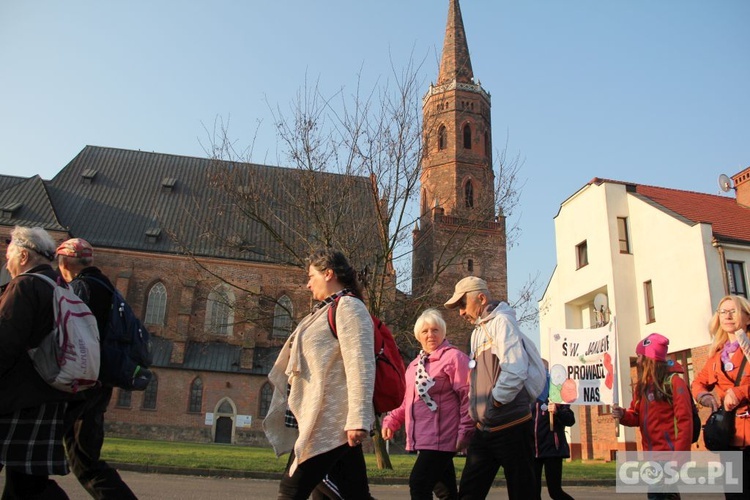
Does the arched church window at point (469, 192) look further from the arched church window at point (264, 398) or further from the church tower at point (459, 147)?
the arched church window at point (264, 398)

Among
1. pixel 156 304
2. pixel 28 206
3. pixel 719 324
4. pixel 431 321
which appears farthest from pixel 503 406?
pixel 28 206

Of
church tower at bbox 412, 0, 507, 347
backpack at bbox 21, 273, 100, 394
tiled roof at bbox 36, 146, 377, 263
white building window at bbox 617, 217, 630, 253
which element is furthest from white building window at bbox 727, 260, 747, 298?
backpack at bbox 21, 273, 100, 394

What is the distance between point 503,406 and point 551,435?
2381mm

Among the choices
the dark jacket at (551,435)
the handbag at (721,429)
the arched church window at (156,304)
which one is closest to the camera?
the handbag at (721,429)

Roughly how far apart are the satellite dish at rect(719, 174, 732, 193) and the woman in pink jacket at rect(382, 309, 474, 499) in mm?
29823

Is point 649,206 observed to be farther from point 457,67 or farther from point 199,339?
point 199,339

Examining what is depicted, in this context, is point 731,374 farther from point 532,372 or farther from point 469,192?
point 469,192

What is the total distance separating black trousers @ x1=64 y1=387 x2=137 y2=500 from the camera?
4082mm

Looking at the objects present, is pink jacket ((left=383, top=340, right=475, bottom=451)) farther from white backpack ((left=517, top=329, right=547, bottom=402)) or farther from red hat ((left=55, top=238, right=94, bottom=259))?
red hat ((left=55, top=238, right=94, bottom=259))

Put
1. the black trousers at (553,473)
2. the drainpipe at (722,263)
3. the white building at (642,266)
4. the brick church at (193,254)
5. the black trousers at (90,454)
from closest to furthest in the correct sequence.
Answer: the black trousers at (90,454) → the black trousers at (553,473) → the drainpipe at (722,263) → the white building at (642,266) → the brick church at (193,254)

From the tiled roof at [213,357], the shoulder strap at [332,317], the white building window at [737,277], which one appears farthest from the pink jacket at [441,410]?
the tiled roof at [213,357]

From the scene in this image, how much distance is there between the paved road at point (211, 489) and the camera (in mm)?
8297

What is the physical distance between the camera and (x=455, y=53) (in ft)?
147

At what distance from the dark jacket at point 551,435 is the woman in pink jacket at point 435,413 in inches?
59.9
